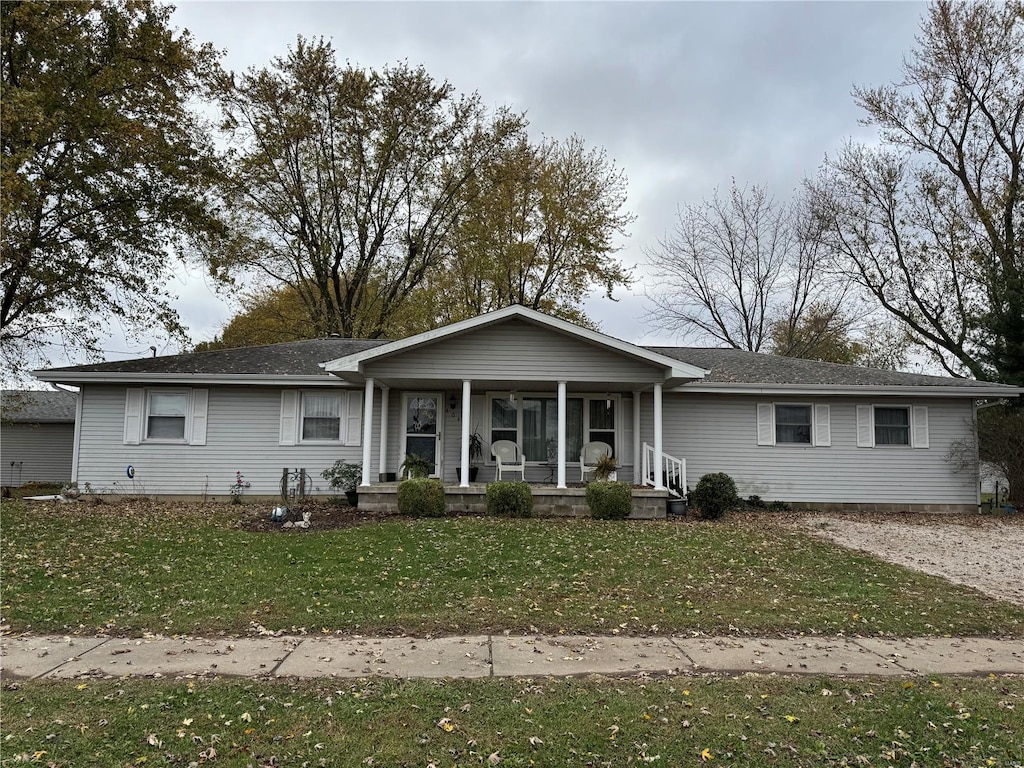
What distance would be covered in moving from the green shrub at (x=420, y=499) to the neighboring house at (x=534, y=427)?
2318 mm

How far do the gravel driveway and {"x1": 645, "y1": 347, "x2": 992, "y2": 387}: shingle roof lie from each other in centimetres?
307

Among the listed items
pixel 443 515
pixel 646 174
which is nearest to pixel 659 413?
pixel 443 515

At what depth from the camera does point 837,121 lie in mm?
24406

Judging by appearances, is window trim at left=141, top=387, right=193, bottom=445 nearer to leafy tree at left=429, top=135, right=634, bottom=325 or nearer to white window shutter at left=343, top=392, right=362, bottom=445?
white window shutter at left=343, top=392, right=362, bottom=445

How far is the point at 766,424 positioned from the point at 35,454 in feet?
86.7

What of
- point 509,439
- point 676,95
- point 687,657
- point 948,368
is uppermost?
point 676,95

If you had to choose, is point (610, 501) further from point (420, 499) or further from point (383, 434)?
point (383, 434)

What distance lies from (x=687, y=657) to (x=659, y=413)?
8488 millimetres

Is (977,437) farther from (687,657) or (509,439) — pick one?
(687,657)

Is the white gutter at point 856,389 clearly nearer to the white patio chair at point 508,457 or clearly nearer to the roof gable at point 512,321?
the roof gable at point 512,321

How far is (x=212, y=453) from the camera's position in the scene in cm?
1448

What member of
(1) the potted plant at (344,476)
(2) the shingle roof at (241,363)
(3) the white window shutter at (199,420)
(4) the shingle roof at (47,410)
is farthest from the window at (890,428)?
(4) the shingle roof at (47,410)

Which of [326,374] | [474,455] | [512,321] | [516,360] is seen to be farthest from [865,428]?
[326,374]

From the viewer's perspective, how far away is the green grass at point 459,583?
5.91 metres
